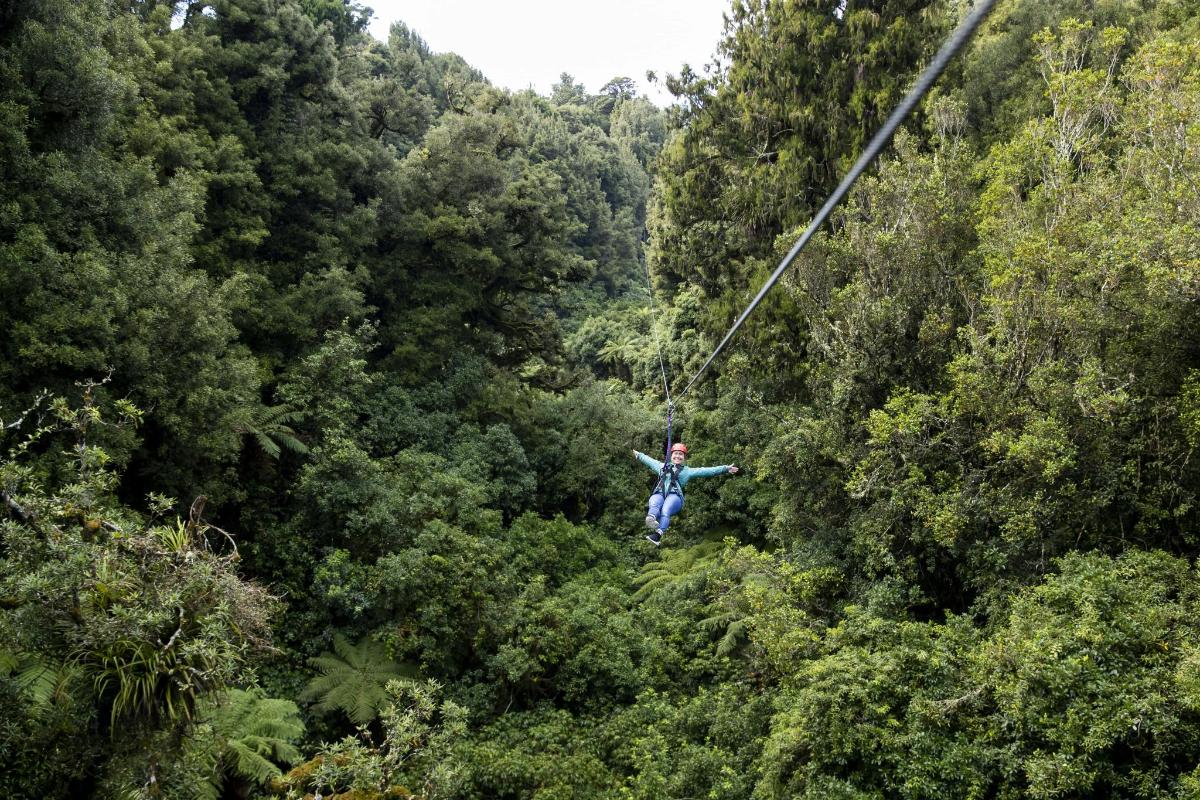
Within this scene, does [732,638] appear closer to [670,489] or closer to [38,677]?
[670,489]

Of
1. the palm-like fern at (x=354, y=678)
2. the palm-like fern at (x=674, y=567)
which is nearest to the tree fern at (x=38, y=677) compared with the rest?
the palm-like fern at (x=354, y=678)

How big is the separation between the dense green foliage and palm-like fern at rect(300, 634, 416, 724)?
0.18 feet

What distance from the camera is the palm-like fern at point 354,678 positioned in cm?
1001

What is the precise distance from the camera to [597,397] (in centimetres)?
2044

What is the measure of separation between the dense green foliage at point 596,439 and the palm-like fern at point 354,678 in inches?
2.2

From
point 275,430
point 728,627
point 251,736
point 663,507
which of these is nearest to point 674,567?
point 728,627

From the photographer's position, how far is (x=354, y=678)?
34.3ft

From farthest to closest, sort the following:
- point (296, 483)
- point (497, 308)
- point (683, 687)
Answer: point (497, 308) → point (296, 483) → point (683, 687)

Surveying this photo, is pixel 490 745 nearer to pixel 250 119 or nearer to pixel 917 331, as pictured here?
pixel 917 331

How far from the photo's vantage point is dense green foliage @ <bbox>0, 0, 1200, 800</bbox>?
589 centimetres

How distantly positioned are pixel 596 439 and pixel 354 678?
402 inches

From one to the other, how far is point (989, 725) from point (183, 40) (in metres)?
17.8

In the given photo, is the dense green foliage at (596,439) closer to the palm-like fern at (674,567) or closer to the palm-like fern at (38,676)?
the palm-like fern at (38,676)

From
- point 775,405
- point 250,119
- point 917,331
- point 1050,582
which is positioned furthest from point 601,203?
point 1050,582
